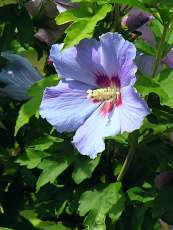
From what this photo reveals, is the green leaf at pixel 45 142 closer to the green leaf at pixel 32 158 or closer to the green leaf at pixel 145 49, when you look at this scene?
the green leaf at pixel 32 158

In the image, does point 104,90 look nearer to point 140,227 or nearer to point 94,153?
point 94,153

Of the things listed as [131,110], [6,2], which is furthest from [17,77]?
[131,110]

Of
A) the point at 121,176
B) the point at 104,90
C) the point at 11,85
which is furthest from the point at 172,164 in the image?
the point at 11,85

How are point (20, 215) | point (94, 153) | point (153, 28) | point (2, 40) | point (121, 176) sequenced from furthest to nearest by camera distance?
1. point (20, 215)
2. point (2, 40)
3. point (121, 176)
4. point (153, 28)
5. point (94, 153)

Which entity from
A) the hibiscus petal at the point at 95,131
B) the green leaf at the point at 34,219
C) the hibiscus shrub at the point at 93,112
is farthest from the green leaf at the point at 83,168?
the green leaf at the point at 34,219

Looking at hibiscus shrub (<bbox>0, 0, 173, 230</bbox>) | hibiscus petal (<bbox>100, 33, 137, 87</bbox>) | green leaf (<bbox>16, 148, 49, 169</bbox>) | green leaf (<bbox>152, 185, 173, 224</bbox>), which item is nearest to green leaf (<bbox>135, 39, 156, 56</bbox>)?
hibiscus shrub (<bbox>0, 0, 173, 230</bbox>)
